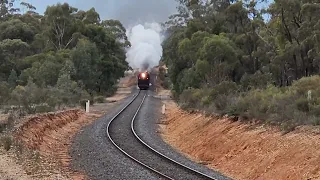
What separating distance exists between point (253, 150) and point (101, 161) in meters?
5.47

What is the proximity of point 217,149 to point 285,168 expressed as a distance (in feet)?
19.3

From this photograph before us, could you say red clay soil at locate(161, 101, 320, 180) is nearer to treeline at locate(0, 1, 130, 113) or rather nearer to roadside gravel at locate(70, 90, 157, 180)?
roadside gravel at locate(70, 90, 157, 180)

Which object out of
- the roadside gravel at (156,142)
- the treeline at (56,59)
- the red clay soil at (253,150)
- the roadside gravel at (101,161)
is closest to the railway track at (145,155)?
the roadside gravel at (101,161)

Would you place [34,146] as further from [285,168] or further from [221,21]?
[221,21]

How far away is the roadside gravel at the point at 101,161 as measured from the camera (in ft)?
48.1

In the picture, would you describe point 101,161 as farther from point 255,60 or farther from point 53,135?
point 255,60

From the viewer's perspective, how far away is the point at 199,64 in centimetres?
4134

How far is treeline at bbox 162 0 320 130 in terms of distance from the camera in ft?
67.7

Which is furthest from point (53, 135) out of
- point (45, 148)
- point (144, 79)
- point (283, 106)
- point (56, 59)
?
point (144, 79)

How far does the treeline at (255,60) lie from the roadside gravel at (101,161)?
589cm

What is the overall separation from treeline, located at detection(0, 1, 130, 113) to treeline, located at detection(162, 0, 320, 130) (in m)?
12.0

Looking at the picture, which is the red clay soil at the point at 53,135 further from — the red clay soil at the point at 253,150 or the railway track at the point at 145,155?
the red clay soil at the point at 253,150

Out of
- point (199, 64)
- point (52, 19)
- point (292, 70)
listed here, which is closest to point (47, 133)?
point (199, 64)

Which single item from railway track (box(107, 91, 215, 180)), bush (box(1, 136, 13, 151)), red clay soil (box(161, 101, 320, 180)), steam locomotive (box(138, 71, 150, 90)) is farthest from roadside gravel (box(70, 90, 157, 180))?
steam locomotive (box(138, 71, 150, 90))
